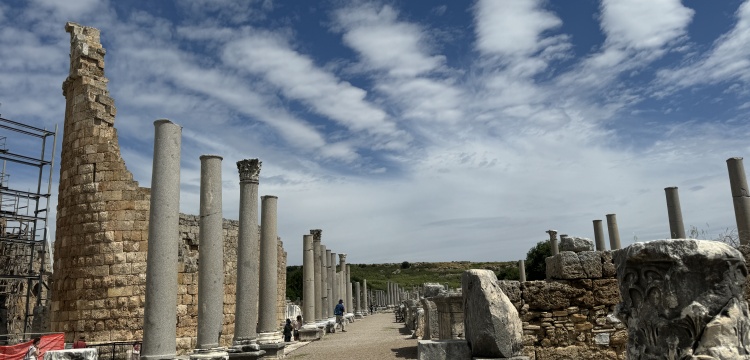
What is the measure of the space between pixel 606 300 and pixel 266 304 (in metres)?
8.28

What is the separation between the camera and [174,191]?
9695 mm

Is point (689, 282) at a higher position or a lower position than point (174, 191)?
lower

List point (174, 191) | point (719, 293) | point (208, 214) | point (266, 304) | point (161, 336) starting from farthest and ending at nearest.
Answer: point (266, 304), point (208, 214), point (174, 191), point (161, 336), point (719, 293)

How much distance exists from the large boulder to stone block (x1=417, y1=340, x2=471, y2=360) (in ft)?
0.31

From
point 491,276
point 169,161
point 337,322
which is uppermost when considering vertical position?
point 169,161

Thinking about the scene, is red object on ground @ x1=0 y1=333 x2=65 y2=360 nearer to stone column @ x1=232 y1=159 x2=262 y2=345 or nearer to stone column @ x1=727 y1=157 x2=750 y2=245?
stone column @ x1=232 y1=159 x2=262 y2=345

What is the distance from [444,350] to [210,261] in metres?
6.20

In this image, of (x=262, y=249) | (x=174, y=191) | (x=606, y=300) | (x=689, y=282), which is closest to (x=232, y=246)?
(x=262, y=249)

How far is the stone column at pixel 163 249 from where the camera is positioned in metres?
8.94

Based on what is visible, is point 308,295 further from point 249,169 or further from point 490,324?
point 490,324

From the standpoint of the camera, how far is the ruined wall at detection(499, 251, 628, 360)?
1016 cm

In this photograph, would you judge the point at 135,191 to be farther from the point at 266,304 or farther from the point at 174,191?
the point at 174,191

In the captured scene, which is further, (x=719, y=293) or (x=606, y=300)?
(x=606, y=300)

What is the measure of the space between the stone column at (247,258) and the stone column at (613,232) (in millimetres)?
14259
